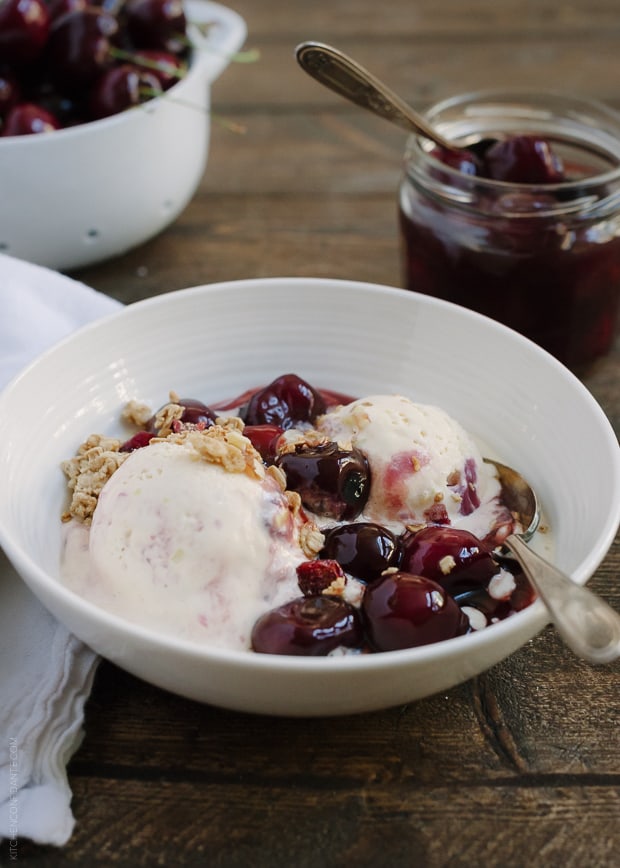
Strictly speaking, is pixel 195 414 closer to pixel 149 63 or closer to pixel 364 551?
pixel 364 551

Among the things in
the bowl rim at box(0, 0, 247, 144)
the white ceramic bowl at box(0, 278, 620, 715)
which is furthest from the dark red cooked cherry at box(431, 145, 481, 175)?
the bowl rim at box(0, 0, 247, 144)

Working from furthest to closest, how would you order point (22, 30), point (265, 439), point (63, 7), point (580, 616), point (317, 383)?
point (63, 7) → point (22, 30) → point (317, 383) → point (265, 439) → point (580, 616)

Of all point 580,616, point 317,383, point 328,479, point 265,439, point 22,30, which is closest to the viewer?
point 580,616

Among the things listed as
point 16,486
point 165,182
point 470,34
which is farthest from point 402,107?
point 470,34

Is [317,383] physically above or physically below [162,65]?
below

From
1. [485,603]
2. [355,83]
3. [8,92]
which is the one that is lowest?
[485,603]

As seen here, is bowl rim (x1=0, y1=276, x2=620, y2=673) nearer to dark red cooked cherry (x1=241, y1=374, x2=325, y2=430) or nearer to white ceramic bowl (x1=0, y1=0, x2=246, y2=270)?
dark red cooked cherry (x1=241, y1=374, x2=325, y2=430)

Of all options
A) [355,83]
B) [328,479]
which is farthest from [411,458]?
[355,83]
